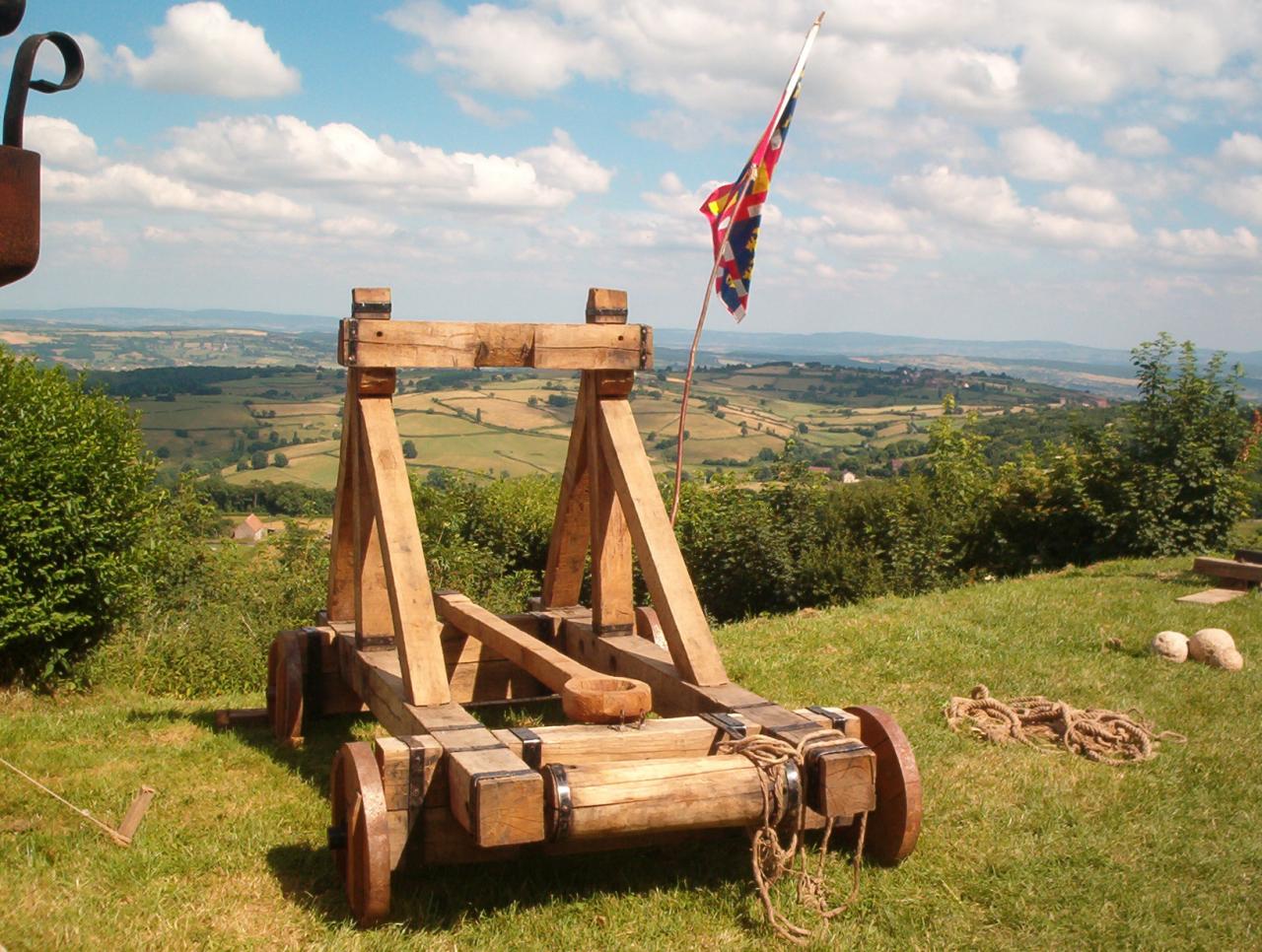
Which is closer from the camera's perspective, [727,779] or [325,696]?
[727,779]

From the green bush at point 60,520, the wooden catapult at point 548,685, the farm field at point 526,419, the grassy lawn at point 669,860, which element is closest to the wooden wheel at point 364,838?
the wooden catapult at point 548,685

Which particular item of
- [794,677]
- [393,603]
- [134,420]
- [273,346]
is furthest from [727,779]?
[273,346]

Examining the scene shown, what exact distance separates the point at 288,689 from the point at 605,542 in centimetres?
183

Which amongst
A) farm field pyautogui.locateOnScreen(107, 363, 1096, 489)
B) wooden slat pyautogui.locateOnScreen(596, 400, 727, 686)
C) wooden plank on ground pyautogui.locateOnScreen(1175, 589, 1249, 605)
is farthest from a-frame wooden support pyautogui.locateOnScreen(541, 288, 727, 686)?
farm field pyautogui.locateOnScreen(107, 363, 1096, 489)

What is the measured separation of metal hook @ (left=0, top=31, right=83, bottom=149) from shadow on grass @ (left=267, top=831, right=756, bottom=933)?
2.77m

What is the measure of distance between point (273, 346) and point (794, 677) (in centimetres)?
11265

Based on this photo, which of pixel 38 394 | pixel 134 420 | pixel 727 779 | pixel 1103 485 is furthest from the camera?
pixel 1103 485

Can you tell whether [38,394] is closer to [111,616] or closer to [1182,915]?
[111,616]

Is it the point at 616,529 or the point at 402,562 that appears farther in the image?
the point at 616,529

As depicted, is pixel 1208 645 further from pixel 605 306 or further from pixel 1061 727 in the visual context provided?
pixel 605 306

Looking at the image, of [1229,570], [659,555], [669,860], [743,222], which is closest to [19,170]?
[659,555]

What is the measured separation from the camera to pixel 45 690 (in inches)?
380

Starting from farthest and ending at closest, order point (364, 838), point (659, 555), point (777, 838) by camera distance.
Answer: point (659, 555) → point (777, 838) → point (364, 838)

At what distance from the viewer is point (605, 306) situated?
5.61 meters
